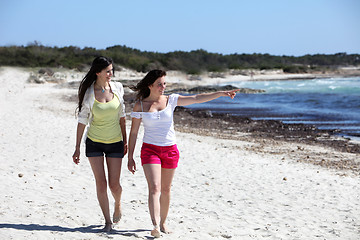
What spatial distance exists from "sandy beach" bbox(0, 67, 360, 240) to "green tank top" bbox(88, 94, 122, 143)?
3.13 feet

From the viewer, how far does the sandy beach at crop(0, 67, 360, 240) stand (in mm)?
4770

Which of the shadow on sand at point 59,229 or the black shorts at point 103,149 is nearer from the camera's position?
the black shorts at point 103,149

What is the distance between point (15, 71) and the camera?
37.7 metres

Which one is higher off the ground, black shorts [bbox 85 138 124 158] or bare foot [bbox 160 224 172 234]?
black shorts [bbox 85 138 124 158]

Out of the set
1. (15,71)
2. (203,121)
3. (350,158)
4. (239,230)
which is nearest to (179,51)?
(15,71)

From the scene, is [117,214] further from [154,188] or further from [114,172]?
[154,188]

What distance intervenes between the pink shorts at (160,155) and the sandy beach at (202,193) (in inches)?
31.0

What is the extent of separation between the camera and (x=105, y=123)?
166 inches

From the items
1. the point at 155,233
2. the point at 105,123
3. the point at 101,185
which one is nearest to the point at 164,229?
the point at 155,233

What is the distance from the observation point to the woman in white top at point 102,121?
13.8 ft

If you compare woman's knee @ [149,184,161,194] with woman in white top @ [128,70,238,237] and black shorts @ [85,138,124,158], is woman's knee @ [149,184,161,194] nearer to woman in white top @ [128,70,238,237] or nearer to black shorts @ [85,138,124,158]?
woman in white top @ [128,70,238,237]

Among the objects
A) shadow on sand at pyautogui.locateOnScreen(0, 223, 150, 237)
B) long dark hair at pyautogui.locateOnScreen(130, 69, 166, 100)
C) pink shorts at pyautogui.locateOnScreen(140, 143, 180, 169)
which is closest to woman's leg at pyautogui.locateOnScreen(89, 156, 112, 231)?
shadow on sand at pyautogui.locateOnScreen(0, 223, 150, 237)

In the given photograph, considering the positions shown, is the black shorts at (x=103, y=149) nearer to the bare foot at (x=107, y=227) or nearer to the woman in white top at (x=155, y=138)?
the woman in white top at (x=155, y=138)

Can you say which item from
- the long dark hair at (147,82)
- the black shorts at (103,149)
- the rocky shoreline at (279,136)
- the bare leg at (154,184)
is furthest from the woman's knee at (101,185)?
the rocky shoreline at (279,136)
